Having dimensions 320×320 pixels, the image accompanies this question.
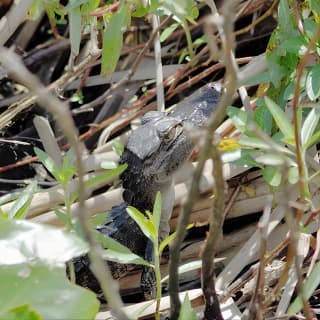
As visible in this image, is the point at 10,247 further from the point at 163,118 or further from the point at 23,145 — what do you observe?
the point at 23,145

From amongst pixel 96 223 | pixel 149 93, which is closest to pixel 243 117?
pixel 96 223

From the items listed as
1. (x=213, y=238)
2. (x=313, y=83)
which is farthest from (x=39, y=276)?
(x=313, y=83)

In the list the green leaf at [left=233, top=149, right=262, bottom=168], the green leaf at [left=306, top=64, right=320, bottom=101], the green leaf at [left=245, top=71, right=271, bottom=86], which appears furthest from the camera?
the green leaf at [left=245, top=71, right=271, bottom=86]

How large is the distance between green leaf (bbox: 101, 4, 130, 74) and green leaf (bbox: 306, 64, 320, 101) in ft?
1.61

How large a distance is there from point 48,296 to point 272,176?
662mm

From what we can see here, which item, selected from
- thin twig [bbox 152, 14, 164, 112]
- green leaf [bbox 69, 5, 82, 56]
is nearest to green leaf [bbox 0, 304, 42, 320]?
green leaf [bbox 69, 5, 82, 56]

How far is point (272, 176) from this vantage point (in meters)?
1.73

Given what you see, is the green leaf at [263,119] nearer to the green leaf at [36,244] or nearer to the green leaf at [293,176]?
the green leaf at [293,176]

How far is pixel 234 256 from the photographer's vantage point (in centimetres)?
220

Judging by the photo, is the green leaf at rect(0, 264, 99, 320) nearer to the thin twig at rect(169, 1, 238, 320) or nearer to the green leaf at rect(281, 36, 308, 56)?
the thin twig at rect(169, 1, 238, 320)

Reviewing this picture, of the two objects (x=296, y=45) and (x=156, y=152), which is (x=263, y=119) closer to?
(x=296, y=45)

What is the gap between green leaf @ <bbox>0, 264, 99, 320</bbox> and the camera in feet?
4.10

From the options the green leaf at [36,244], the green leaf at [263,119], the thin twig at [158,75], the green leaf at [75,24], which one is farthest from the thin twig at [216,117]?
the thin twig at [158,75]

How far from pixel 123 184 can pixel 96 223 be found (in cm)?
63
